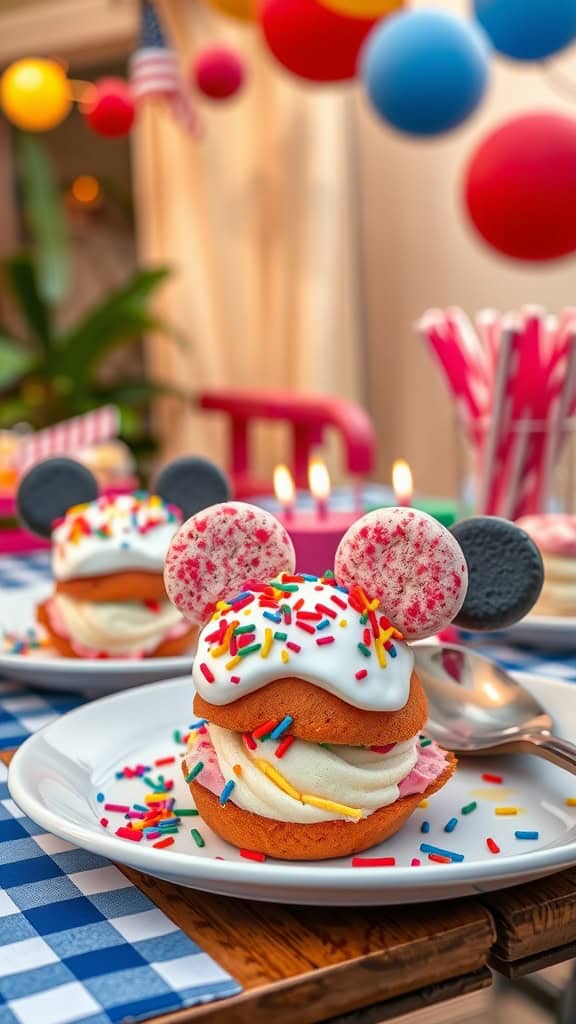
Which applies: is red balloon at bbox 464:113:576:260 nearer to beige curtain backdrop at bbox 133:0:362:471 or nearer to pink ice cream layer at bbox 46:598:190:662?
pink ice cream layer at bbox 46:598:190:662

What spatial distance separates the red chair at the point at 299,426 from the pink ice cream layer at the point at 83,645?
0.82m

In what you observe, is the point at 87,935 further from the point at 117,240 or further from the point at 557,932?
the point at 117,240

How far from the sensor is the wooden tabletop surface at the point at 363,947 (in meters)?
0.52

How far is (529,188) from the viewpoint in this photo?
1.61m

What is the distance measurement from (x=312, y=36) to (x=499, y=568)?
143 centimetres

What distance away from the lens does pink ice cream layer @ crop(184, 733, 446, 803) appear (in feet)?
2.10

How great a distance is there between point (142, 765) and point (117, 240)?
5475 mm

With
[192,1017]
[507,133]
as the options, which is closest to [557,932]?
[192,1017]

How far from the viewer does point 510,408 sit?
1264mm

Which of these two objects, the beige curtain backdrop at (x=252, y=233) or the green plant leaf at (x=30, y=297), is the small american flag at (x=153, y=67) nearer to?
the beige curtain backdrop at (x=252, y=233)

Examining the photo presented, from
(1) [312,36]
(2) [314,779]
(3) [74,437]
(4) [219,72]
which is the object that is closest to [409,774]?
(2) [314,779]

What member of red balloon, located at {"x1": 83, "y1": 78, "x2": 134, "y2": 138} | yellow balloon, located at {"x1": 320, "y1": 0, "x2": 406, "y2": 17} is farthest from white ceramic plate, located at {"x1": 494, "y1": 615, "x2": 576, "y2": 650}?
red balloon, located at {"x1": 83, "y1": 78, "x2": 134, "y2": 138}

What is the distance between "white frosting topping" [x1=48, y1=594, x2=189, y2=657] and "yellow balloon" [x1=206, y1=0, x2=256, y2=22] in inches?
61.9

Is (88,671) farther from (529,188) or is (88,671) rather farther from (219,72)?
(219,72)
